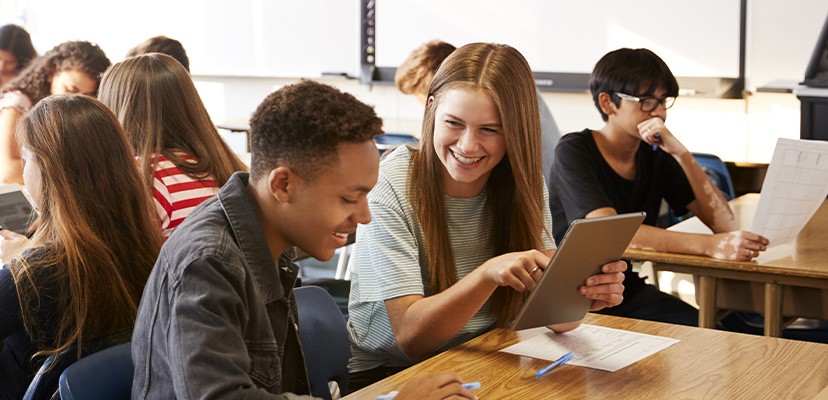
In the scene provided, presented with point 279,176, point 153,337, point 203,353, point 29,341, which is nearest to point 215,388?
point 203,353

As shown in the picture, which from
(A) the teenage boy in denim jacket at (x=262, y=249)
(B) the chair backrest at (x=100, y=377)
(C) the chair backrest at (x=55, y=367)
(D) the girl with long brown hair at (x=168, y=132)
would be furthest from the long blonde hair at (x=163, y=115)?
Answer: (A) the teenage boy in denim jacket at (x=262, y=249)

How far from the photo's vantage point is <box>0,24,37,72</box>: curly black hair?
16.2 feet

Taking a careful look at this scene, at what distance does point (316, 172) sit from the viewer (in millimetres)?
1448

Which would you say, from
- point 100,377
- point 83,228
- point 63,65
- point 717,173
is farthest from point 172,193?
point 717,173

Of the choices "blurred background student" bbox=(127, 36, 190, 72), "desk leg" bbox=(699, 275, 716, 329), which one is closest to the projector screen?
"blurred background student" bbox=(127, 36, 190, 72)

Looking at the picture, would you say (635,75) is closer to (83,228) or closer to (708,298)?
(708,298)

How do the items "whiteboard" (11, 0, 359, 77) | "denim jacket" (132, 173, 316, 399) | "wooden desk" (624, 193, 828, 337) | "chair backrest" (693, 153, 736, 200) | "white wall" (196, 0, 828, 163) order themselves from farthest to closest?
"whiteboard" (11, 0, 359, 77), "white wall" (196, 0, 828, 163), "chair backrest" (693, 153, 736, 200), "wooden desk" (624, 193, 828, 337), "denim jacket" (132, 173, 316, 399)

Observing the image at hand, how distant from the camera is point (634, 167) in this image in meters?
3.22

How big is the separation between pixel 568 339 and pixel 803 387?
44 centimetres

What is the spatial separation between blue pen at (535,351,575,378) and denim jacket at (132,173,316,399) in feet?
1.42

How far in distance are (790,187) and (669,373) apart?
4.13ft

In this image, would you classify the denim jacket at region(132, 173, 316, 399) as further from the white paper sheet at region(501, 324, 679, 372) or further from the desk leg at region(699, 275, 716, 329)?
the desk leg at region(699, 275, 716, 329)

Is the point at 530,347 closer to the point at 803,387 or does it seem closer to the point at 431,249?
the point at 431,249

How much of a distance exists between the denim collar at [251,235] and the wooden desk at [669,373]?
22 cm
